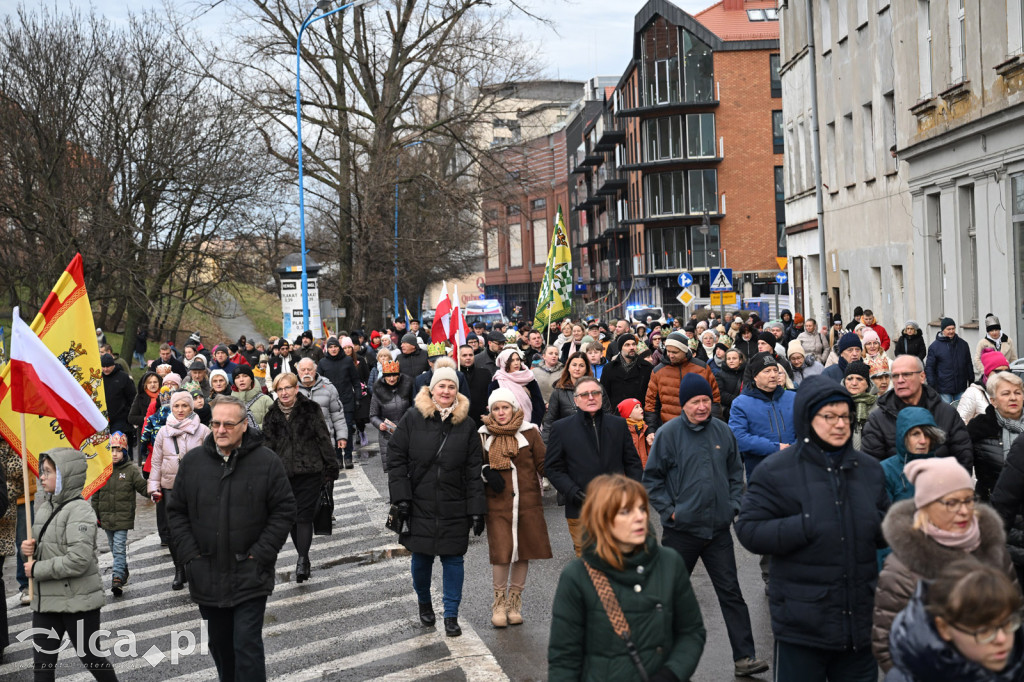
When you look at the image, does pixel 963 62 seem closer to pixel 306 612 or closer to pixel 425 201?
pixel 306 612

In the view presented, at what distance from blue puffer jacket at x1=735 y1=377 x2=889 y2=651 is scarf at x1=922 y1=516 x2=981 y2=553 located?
95cm

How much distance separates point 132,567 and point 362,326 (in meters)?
29.5

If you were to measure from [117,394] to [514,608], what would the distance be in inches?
418

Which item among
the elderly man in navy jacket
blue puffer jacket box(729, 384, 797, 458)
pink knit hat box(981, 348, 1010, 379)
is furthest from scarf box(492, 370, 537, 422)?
the elderly man in navy jacket

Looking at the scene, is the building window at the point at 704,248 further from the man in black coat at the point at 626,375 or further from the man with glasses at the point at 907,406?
the man with glasses at the point at 907,406

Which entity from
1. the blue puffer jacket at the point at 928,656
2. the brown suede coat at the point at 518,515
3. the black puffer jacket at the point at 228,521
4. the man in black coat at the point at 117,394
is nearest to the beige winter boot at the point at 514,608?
the brown suede coat at the point at 518,515

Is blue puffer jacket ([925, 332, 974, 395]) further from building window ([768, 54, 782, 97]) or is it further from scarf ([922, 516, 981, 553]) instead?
building window ([768, 54, 782, 97])

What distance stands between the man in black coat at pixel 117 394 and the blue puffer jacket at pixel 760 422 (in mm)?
11117

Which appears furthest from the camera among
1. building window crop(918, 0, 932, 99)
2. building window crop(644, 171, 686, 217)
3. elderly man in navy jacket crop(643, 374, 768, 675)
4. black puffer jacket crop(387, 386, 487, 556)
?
building window crop(644, 171, 686, 217)

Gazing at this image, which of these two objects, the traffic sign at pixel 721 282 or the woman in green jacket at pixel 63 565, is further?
the traffic sign at pixel 721 282

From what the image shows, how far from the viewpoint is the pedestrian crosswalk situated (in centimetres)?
797

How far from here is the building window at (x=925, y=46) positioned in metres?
25.2

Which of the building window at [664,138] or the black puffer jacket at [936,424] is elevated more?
the building window at [664,138]

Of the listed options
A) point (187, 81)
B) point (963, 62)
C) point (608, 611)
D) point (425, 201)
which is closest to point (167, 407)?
point (608, 611)
